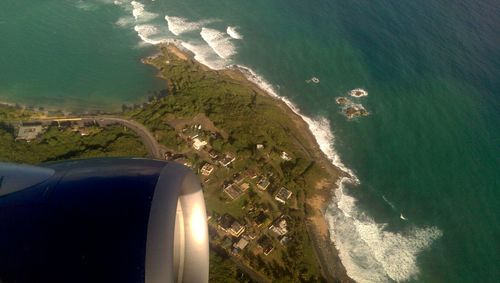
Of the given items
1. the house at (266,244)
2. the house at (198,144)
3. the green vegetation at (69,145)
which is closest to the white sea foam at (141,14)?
the green vegetation at (69,145)

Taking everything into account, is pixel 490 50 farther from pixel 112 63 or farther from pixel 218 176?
pixel 112 63

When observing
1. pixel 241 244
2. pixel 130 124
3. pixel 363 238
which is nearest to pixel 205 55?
pixel 130 124

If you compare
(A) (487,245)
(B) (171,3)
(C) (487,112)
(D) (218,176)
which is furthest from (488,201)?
(B) (171,3)

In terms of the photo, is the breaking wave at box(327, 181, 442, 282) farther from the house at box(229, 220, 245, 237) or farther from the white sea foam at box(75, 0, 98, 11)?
the white sea foam at box(75, 0, 98, 11)

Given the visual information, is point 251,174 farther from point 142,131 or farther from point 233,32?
point 233,32

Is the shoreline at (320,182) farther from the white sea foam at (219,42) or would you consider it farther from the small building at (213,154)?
the small building at (213,154)
